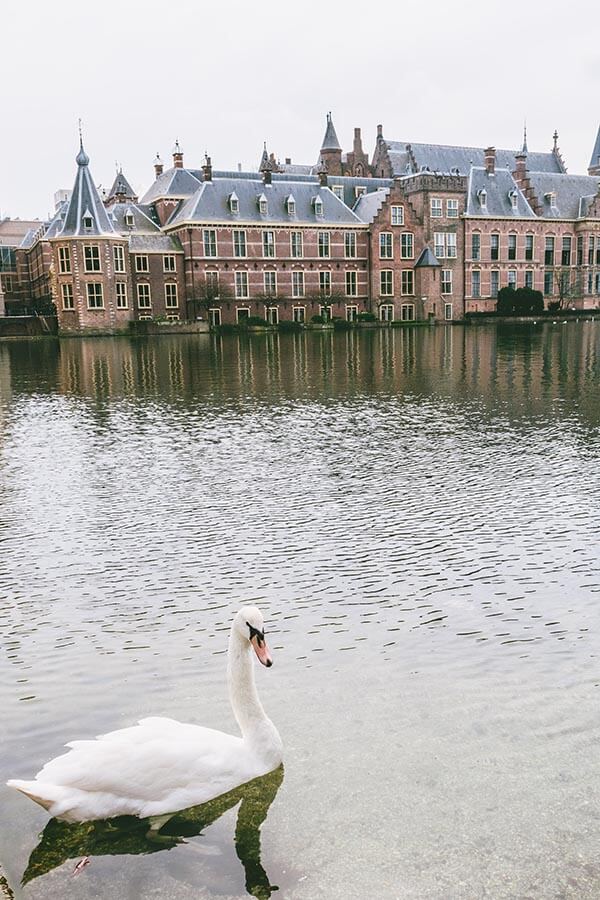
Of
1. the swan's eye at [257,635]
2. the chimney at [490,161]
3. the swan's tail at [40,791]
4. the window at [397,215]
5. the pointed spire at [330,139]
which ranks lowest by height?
the swan's tail at [40,791]

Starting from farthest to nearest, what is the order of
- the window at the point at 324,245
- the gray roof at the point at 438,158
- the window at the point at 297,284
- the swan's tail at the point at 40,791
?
1. the gray roof at the point at 438,158
2. the window at the point at 297,284
3. the window at the point at 324,245
4. the swan's tail at the point at 40,791

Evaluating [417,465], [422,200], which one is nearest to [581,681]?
[417,465]

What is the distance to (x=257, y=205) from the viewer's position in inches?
2488

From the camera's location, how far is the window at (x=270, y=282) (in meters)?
64.8

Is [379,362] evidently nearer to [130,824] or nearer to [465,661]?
[465,661]

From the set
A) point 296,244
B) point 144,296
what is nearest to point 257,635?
point 144,296

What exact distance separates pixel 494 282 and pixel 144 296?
32893 mm

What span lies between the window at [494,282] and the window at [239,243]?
2419 centimetres

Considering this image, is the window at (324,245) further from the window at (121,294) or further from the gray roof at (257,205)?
the window at (121,294)

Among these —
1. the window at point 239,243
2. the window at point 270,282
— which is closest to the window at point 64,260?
the window at point 239,243

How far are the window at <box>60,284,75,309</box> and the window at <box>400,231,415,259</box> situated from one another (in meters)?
28.9

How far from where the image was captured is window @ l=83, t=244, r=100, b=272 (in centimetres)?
5706

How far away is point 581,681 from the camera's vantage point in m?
5.45

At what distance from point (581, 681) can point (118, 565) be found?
4631mm
